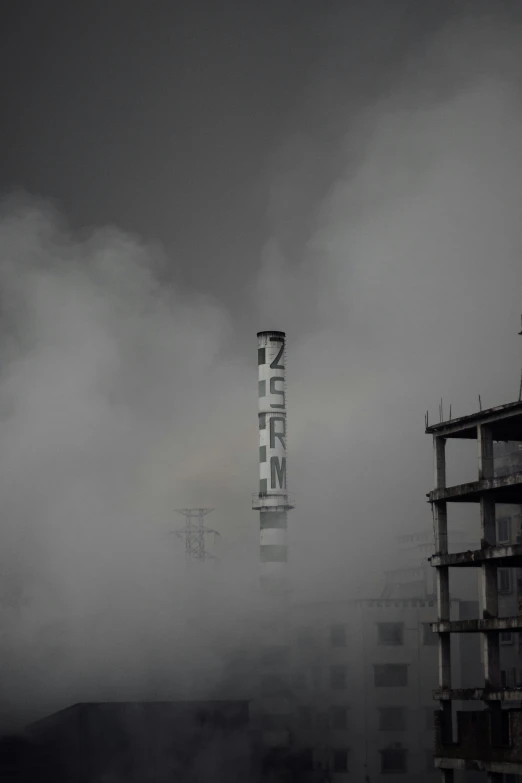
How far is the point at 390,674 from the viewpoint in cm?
10675

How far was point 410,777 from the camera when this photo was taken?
10325 centimetres

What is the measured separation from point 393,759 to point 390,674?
23.6 feet

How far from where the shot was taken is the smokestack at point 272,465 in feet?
384

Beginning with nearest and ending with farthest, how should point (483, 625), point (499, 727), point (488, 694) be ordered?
point (499, 727), point (488, 694), point (483, 625)

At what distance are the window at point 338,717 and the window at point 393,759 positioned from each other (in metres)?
4.10

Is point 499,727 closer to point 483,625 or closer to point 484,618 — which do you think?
point 483,625

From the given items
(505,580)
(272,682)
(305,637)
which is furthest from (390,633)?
(505,580)

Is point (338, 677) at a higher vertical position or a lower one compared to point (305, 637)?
lower

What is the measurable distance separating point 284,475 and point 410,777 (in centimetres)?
3083

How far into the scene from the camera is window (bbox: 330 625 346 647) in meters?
109

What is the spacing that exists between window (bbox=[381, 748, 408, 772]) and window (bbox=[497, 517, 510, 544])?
20.0m

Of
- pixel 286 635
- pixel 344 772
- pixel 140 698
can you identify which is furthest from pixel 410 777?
pixel 140 698

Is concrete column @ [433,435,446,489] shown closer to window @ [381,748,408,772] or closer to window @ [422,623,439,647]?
window @ [422,623,439,647]

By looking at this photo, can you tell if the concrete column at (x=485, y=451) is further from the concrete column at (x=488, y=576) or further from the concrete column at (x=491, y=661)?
the concrete column at (x=491, y=661)
